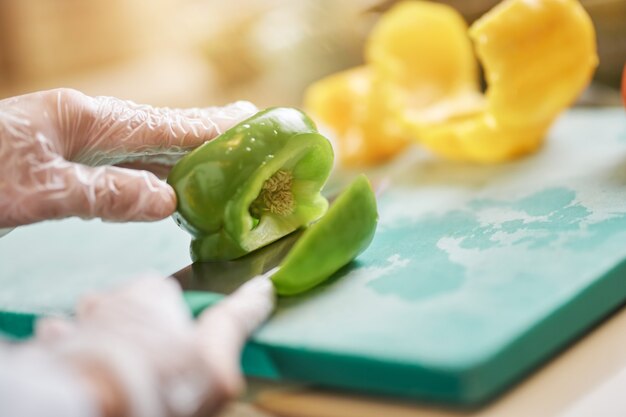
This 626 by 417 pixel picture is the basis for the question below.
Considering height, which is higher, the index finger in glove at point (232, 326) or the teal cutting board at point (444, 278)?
the index finger in glove at point (232, 326)

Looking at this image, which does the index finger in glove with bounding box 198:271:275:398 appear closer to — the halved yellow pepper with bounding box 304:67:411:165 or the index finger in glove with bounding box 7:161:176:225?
the index finger in glove with bounding box 7:161:176:225

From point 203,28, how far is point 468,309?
1.99m

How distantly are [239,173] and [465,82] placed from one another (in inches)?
35.0

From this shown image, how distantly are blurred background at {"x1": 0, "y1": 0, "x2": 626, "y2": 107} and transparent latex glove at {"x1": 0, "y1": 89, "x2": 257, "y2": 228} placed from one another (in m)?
1.10

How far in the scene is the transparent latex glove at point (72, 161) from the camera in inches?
39.6

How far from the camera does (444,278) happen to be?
0.97 metres

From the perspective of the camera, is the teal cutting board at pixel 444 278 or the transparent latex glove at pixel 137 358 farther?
the teal cutting board at pixel 444 278

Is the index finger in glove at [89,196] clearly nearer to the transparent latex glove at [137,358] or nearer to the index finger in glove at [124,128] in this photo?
the index finger in glove at [124,128]

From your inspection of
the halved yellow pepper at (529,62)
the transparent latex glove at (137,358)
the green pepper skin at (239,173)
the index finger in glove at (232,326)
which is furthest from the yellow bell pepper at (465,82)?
the transparent latex glove at (137,358)

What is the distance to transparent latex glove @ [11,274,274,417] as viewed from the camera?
667mm

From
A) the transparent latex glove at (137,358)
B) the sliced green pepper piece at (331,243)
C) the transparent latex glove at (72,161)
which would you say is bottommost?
the sliced green pepper piece at (331,243)

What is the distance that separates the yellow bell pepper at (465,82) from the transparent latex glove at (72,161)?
25.1 inches

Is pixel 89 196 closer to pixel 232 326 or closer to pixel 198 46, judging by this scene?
pixel 232 326

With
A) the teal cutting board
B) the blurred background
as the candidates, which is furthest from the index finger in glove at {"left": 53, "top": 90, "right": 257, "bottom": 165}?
the blurred background
